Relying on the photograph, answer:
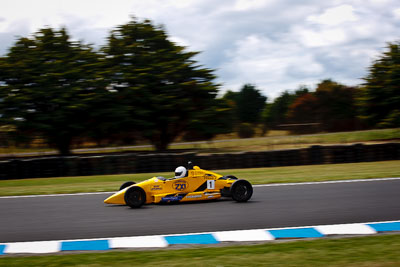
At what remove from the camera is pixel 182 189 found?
28.9 feet

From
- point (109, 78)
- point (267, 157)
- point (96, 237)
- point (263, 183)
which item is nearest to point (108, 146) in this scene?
point (109, 78)

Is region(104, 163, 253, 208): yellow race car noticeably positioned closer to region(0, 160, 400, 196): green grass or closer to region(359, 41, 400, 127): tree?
region(0, 160, 400, 196): green grass

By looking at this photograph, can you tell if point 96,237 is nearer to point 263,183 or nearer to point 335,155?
point 263,183

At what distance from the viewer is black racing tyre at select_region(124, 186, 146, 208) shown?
8531 mm

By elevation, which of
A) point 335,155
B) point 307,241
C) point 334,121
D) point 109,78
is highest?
point 109,78

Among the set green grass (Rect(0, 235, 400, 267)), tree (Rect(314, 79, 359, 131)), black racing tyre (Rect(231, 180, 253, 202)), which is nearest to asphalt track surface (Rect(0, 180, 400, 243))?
black racing tyre (Rect(231, 180, 253, 202))

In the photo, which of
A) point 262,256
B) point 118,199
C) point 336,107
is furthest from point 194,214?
→ point 336,107

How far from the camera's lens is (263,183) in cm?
1174

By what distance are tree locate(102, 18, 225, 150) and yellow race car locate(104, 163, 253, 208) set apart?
14551 mm

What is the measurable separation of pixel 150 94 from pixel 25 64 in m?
6.75

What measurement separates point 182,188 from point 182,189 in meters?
0.02

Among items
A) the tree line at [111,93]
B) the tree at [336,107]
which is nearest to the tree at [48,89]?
the tree line at [111,93]

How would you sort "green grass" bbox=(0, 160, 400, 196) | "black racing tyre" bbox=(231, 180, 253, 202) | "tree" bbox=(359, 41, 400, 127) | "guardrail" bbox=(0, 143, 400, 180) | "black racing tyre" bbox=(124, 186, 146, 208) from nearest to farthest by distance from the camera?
"black racing tyre" bbox=(124, 186, 146, 208)
"black racing tyre" bbox=(231, 180, 253, 202)
"green grass" bbox=(0, 160, 400, 196)
"guardrail" bbox=(0, 143, 400, 180)
"tree" bbox=(359, 41, 400, 127)

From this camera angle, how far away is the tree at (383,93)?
29.6 m
